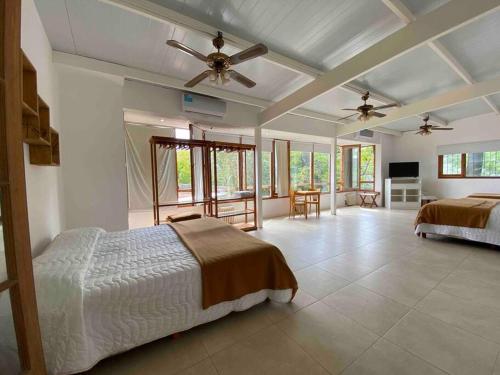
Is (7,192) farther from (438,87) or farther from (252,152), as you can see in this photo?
(438,87)

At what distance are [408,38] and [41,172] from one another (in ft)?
12.6

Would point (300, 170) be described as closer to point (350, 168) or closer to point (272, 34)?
point (350, 168)

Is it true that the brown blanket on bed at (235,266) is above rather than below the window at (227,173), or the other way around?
below

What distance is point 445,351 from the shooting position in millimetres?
1408

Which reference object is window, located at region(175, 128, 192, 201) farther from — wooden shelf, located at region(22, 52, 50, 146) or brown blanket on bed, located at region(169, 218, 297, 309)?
wooden shelf, located at region(22, 52, 50, 146)

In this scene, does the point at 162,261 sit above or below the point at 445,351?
above

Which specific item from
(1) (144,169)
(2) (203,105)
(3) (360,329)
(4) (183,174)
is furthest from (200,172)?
(3) (360,329)

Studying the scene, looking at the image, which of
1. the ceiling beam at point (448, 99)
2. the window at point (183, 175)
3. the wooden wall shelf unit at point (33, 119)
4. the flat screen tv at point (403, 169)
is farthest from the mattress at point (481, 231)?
the wooden wall shelf unit at point (33, 119)

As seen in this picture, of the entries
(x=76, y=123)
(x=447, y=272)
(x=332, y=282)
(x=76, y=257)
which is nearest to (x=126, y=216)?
(x=76, y=123)

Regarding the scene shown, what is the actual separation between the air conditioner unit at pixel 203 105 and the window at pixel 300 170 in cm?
324

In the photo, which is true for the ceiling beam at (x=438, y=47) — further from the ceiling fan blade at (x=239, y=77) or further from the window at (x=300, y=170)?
the window at (x=300, y=170)

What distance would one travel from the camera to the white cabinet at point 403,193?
6.80 meters

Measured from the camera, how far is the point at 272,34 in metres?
2.31

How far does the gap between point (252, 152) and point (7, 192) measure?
4356mm
